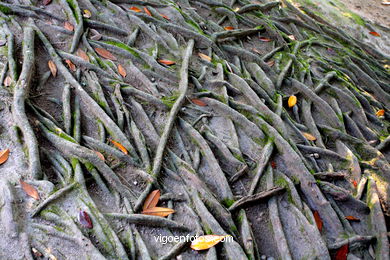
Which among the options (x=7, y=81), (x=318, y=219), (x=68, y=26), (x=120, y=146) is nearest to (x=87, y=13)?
(x=68, y=26)

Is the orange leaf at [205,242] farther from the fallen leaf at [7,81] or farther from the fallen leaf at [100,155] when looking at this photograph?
the fallen leaf at [7,81]

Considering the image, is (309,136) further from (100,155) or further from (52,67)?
(52,67)

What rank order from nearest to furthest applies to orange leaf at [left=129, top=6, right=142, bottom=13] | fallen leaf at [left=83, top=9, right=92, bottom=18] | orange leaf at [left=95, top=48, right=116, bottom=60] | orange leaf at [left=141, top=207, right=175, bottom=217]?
orange leaf at [left=141, top=207, right=175, bottom=217], orange leaf at [left=95, top=48, right=116, bottom=60], fallen leaf at [left=83, top=9, right=92, bottom=18], orange leaf at [left=129, top=6, right=142, bottom=13]

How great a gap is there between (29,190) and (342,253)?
9.73 ft

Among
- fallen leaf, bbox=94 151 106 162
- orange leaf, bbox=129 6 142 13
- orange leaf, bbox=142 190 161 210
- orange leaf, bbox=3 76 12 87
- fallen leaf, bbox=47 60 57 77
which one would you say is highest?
orange leaf, bbox=129 6 142 13

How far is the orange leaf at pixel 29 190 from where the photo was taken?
3092 millimetres

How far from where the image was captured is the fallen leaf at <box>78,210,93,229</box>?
302 centimetres

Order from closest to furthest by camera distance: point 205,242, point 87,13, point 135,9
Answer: point 205,242
point 87,13
point 135,9

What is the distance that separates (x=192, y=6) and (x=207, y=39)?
3.81 feet

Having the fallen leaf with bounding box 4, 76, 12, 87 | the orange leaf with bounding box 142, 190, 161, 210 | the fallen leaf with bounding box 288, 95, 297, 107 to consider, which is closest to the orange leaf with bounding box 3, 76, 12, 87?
the fallen leaf with bounding box 4, 76, 12, 87

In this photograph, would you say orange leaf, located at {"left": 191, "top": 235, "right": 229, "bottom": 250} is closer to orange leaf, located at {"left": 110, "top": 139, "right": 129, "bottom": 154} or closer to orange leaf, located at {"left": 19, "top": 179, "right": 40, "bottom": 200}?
orange leaf, located at {"left": 110, "top": 139, "right": 129, "bottom": 154}

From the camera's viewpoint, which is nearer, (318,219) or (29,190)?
(29,190)

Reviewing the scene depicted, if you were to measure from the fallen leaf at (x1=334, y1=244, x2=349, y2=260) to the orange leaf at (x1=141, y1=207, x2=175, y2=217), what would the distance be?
1629 mm

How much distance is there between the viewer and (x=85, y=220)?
3.03 m
